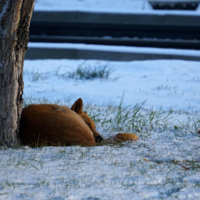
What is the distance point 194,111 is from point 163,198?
135 inches

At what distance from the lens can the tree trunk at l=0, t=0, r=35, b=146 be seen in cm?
294

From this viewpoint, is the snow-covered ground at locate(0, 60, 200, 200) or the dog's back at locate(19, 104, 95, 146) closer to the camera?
the snow-covered ground at locate(0, 60, 200, 200)

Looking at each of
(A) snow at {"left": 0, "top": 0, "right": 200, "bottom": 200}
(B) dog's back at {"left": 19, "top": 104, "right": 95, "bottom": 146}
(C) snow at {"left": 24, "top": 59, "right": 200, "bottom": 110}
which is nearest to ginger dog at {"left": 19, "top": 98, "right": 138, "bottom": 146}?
(B) dog's back at {"left": 19, "top": 104, "right": 95, "bottom": 146}

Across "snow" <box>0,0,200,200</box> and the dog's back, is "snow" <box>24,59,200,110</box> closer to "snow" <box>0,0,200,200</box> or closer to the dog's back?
"snow" <box>0,0,200,200</box>

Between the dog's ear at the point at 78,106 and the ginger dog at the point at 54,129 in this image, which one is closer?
the ginger dog at the point at 54,129

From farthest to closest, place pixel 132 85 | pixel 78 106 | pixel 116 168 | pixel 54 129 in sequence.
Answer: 1. pixel 132 85
2. pixel 78 106
3. pixel 54 129
4. pixel 116 168

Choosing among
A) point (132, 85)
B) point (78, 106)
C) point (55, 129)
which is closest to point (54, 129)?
point (55, 129)

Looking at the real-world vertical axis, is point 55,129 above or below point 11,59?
below

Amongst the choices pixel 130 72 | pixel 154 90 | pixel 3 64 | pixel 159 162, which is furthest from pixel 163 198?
pixel 130 72

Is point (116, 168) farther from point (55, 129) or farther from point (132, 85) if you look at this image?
point (132, 85)

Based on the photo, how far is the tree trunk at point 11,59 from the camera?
116 inches

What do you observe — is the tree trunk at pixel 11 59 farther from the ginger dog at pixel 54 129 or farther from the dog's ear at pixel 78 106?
the dog's ear at pixel 78 106

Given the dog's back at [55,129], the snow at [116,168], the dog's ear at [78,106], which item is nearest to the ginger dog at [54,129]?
the dog's back at [55,129]

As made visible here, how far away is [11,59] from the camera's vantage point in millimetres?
2992
